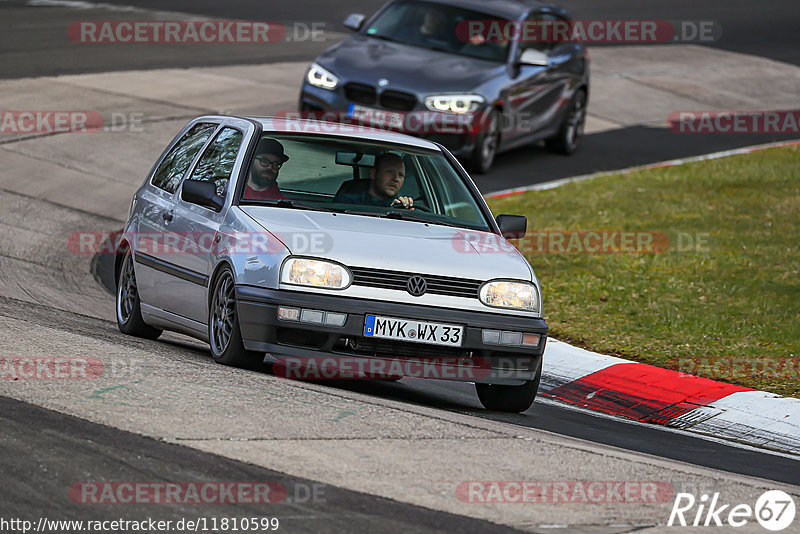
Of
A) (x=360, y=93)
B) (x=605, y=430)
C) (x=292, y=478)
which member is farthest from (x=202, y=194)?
(x=360, y=93)

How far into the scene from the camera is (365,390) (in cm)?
823

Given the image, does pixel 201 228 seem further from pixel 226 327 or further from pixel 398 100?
pixel 398 100

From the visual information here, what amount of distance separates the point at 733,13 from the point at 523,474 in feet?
103

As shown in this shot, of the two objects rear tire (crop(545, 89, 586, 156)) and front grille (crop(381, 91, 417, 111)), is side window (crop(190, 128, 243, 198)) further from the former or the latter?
rear tire (crop(545, 89, 586, 156))

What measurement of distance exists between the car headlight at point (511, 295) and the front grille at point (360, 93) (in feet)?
27.4

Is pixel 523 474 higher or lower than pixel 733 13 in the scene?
lower

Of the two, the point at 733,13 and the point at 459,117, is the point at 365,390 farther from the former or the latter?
the point at 733,13

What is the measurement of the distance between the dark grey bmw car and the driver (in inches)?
276

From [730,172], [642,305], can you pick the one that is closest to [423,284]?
[642,305]

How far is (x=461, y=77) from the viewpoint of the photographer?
16266 mm

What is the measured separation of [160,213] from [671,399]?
3539 millimetres

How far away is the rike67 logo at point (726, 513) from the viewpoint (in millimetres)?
5816

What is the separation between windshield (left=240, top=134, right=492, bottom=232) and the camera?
8.41m

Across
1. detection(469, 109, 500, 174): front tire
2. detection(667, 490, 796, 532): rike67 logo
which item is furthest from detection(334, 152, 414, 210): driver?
detection(469, 109, 500, 174): front tire
